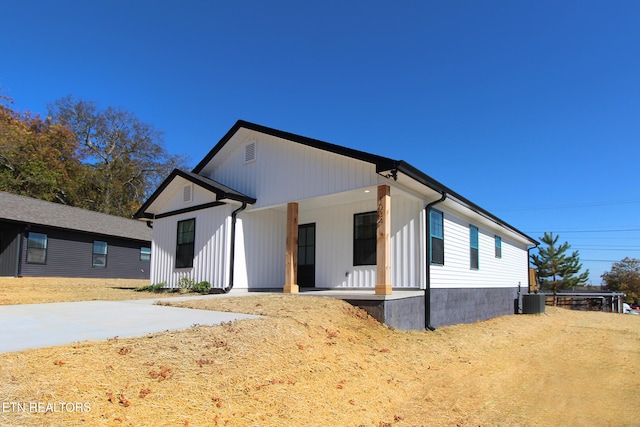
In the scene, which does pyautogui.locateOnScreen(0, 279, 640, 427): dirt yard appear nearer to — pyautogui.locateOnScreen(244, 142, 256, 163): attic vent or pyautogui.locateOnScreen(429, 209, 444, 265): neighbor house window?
pyautogui.locateOnScreen(429, 209, 444, 265): neighbor house window

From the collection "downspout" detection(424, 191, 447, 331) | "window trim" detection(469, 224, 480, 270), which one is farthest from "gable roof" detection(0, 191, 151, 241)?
"window trim" detection(469, 224, 480, 270)

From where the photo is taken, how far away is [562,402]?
16.7 ft

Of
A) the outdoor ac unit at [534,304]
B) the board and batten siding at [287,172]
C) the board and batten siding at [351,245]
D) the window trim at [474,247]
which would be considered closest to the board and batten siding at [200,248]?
the board and batten siding at [287,172]

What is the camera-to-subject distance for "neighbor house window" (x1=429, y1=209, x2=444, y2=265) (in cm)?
1040

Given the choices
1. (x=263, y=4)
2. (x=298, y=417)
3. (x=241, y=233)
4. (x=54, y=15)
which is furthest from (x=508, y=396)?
(x=54, y=15)

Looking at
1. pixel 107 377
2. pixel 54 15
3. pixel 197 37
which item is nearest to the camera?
pixel 107 377

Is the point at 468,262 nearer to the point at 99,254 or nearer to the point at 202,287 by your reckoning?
the point at 202,287

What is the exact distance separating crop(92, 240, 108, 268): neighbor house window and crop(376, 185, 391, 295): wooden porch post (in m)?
19.9

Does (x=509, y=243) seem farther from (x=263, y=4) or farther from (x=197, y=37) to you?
(x=197, y=37)

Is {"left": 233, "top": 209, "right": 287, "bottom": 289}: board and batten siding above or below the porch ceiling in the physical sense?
below

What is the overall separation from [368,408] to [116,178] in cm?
3811

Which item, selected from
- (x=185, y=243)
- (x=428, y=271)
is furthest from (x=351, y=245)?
(x=185, y=243)

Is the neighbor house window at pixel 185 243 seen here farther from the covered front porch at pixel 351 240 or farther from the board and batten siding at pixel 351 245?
the board and batten siding at pixel 351 245

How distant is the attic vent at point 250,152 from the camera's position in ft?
42.2
